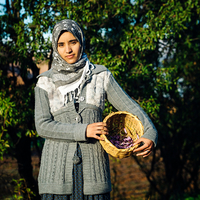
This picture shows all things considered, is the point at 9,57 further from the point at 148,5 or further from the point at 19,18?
the point at 148,5

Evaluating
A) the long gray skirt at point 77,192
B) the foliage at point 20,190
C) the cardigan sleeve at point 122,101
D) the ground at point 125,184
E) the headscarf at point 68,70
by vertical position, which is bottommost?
the ground at point 125,184

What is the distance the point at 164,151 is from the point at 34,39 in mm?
3825

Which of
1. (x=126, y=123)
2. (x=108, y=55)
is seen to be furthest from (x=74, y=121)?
(x=108, y=55)

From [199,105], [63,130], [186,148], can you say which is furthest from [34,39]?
[186,148]

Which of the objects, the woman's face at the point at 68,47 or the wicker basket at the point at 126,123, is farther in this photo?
the woman's face at the point at 68,47

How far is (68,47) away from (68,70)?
18cm

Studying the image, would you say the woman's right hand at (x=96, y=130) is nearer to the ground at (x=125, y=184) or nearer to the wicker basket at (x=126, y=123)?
the wicker basket at (x=126, y=123)

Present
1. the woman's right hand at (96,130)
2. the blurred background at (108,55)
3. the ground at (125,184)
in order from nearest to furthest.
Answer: the woman's right hand at (96,130)
the blurred background at (108,55)
the ground at (125,184)

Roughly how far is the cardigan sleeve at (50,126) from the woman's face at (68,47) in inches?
12.7

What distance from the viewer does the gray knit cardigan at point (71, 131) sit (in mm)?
1796

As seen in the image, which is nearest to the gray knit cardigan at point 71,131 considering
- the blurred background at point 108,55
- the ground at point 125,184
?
the blurred background at point 108,55

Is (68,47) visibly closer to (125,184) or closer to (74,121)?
(74,121)

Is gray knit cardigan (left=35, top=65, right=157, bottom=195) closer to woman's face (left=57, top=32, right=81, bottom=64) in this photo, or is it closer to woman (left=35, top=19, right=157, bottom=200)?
woman (left=35, top=19, right=157, bottom=200)

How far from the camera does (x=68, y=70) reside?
2.02 m
